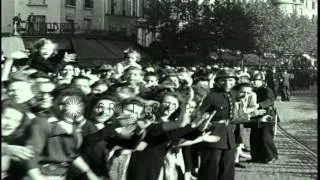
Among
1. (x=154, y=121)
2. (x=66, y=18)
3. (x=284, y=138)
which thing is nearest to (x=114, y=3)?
(x=66, y=18)

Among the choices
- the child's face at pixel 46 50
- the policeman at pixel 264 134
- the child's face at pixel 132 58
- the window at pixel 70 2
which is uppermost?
the window at pixel 70 2

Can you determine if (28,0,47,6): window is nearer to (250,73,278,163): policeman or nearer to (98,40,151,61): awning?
(98,40,151,61): awning

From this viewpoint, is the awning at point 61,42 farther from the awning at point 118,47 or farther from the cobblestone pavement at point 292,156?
the cobblestone pavement at point 292,156

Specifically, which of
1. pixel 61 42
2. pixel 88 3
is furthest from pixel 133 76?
pixel 88 3

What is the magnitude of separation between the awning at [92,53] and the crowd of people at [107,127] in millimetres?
21555

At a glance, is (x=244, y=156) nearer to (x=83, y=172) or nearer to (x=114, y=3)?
(x=83, y=172)

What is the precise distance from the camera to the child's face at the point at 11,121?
423 centimetres

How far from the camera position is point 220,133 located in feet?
27.9

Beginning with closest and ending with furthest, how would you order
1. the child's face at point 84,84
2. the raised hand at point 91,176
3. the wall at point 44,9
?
1. the raised hand at point 91,176
2. the child's face at point 84,84
3. the wall at point 44,9

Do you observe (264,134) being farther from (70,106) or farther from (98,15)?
(98,15)

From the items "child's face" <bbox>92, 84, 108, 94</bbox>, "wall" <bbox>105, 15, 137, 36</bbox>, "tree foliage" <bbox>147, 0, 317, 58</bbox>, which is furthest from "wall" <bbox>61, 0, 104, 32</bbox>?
"child's face" <bbox>92, 84, 108, 94</bbox>

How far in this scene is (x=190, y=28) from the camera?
4222cm

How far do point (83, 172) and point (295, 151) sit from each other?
28.6 feet

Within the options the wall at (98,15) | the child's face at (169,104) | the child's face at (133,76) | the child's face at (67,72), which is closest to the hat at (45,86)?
the child's face at (169,104)
